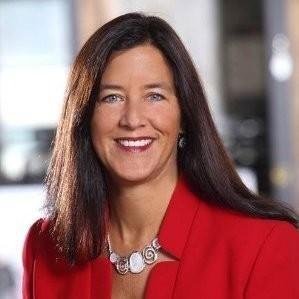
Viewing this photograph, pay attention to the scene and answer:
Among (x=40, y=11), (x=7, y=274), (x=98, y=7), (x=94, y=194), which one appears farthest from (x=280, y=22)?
(x=94, y=194)

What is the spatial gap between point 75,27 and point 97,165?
3.04 m

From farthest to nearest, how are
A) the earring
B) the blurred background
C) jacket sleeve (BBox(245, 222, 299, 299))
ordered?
1. the blurred background
2. the earring
3. jacket sleeve (BBox(245, 222, 299, 299))

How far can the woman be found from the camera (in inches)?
70.1

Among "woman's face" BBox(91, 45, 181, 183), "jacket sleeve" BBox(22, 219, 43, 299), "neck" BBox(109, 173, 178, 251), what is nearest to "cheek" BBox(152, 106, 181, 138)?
"woman's face" BBox(91, 45, 181, 183)

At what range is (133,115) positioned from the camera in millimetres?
1794

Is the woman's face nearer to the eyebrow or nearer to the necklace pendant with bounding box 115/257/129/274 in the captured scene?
the eyebrow

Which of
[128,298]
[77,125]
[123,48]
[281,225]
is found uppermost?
[123,48]

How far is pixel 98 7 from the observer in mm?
4879

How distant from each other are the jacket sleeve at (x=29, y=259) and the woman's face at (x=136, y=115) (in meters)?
0.35

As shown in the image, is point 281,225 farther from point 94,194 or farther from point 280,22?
point 280,22

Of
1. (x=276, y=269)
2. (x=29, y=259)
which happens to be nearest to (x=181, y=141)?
(x=276, y=269)

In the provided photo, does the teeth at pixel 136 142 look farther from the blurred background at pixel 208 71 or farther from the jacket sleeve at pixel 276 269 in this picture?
the blurred background at pixel 208 71

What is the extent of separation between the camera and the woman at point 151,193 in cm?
178

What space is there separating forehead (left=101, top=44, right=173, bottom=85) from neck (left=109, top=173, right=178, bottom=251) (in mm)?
228
